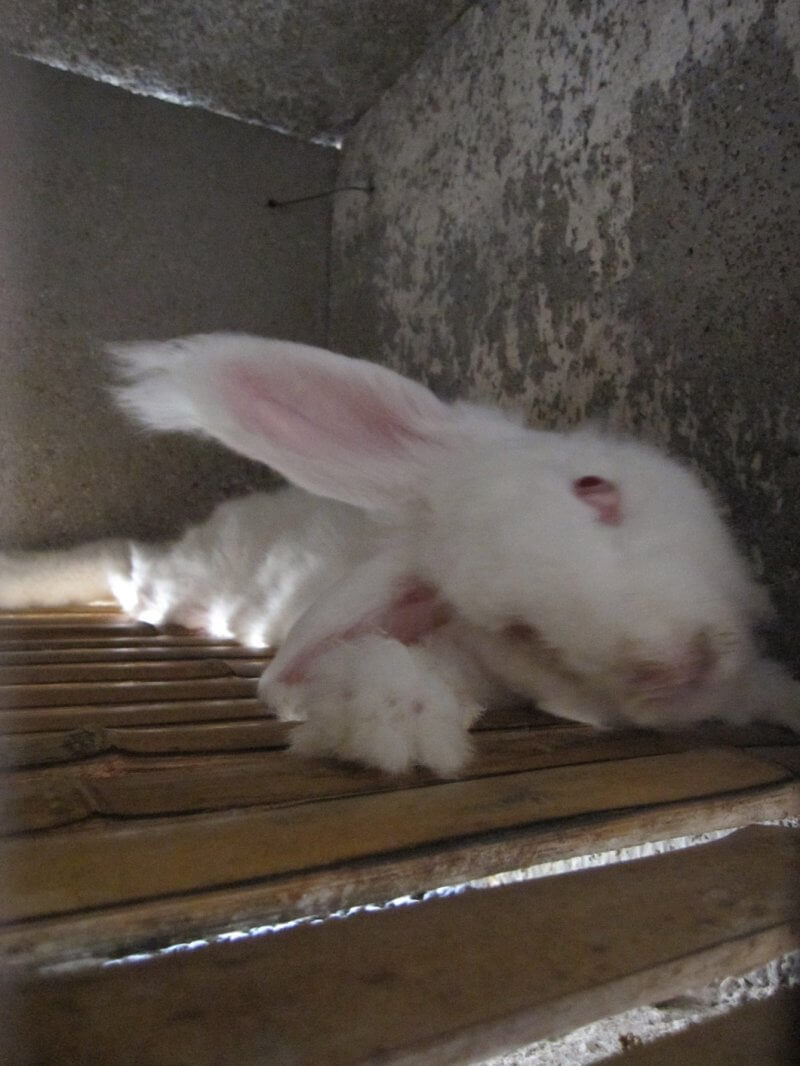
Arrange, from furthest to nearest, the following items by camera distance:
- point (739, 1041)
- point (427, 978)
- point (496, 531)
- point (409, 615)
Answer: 1. point (409, 615)
2. point (496, 531)
3. point (739, 1041)
4. point (427, 978)

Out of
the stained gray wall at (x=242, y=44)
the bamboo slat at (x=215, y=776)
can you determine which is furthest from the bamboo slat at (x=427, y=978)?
the stained gray wall at (x=242, y=44)

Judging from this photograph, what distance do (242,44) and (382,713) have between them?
179 cm

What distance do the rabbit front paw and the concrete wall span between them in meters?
1.43

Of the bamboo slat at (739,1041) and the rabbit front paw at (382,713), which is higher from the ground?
the rabbit front paw at (382,713)

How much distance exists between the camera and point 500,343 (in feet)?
5.58

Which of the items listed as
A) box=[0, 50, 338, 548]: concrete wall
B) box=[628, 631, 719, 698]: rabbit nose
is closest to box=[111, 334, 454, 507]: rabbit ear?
box=[628, 631, 719, 698]: rabbit nose

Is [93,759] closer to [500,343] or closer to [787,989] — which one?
[787,989]

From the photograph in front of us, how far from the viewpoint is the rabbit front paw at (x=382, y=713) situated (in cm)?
79

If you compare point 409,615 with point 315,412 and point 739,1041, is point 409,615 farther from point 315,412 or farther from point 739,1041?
point 739,1041

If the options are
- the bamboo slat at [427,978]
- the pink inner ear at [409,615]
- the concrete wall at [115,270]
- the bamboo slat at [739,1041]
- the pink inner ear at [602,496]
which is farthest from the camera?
the concrete wall at [115,270]

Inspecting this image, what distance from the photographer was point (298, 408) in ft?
3.54

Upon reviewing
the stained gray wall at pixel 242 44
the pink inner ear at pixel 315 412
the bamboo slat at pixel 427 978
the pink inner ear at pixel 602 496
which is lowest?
A: the bamboo slat at pixel 427 978

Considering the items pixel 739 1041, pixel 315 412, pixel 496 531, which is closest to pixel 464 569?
pixel 496 531

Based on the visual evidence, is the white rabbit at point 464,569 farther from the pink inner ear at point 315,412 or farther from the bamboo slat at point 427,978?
the bamboo slat at point 427,978
